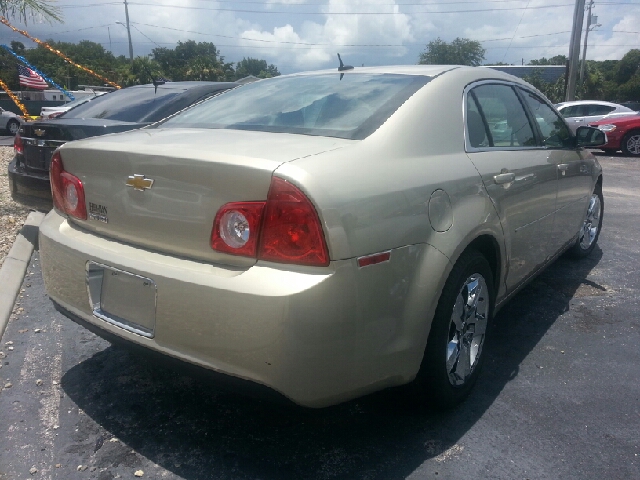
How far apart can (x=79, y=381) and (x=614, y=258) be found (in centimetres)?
471

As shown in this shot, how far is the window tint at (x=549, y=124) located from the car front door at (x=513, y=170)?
19 centimetres

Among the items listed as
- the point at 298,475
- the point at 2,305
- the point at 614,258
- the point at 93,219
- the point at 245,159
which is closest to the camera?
the point at 245,159

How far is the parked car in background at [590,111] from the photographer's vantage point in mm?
16031

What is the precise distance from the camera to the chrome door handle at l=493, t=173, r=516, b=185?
9.64 ft

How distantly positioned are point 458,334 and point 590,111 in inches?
624

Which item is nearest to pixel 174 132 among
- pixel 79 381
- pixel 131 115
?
pixel 79 381

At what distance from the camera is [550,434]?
2.65 metres

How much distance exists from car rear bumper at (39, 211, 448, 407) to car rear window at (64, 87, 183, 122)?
3574 millimetres

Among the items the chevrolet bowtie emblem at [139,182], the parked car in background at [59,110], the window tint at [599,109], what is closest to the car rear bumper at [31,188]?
the parked car in background at [59,110]

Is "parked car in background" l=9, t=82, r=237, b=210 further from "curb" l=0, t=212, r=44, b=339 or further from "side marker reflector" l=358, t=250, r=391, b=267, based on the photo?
"side marker reflector" l=358, t=250, r=391, b=267

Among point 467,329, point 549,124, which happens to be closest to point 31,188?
point 467,329

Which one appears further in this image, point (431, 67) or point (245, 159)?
point (431, 67)

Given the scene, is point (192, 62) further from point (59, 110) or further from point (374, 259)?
point (374, 259)

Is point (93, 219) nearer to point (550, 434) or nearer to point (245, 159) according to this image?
point (245, 159)
